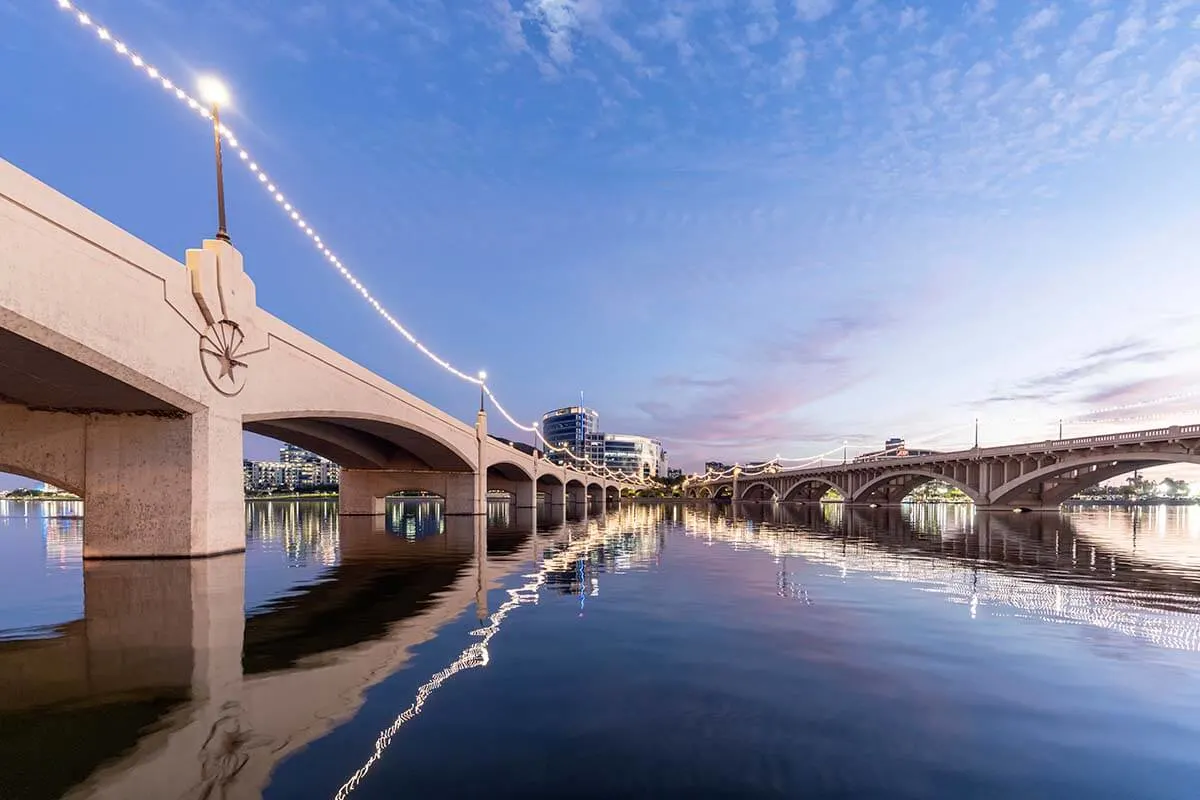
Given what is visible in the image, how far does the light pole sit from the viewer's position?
→ 16898 millimetres

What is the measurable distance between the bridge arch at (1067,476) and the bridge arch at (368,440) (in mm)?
63295

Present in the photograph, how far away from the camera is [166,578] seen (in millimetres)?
14039

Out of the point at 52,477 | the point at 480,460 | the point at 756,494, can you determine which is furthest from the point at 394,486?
the point at 756,494

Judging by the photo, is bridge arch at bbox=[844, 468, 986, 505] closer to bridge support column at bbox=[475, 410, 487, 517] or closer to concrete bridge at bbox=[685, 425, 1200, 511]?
concrete bridge at bbox=[685, 425, 1200, 511]

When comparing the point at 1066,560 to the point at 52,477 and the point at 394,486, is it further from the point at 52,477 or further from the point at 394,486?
the point at 394,486

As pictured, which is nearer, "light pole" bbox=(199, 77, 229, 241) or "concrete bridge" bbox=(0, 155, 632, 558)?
"concrete bridge" bbox=(0, 155, 632, 558)


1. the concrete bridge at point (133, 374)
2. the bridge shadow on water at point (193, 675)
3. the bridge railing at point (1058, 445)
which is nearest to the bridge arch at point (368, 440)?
the concrete bridge at point (133, 374)

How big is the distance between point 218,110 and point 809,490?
154 m

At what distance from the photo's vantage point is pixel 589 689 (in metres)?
6.85

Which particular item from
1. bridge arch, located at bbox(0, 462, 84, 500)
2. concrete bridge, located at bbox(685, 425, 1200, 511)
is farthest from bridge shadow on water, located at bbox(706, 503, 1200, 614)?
concrete bridge, located at bbox(685, 425, 1200, 511)

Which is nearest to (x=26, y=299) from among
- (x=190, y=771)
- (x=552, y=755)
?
(x=190, y=771)

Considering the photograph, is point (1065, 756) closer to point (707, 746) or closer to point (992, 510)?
point (707, 746)

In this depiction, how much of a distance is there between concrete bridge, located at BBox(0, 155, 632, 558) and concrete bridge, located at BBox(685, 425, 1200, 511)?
7245 centimetres

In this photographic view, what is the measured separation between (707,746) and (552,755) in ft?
4.75
